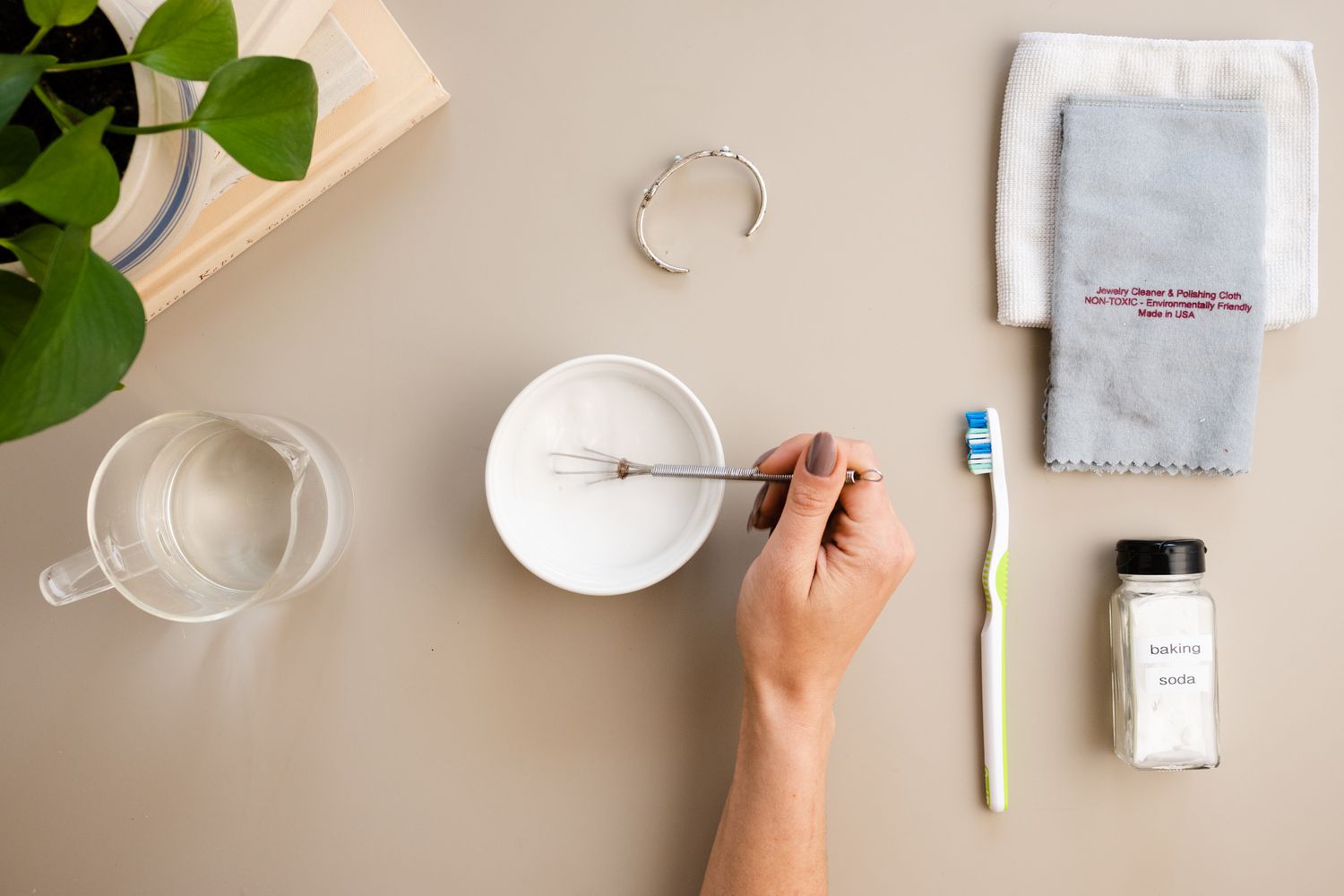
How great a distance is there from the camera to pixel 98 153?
0.34 metres

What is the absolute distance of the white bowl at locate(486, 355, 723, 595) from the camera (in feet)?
2.19

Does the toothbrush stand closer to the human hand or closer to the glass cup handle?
the human hand

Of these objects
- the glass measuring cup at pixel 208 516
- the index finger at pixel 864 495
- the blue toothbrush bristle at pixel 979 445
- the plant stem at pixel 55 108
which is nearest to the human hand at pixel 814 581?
the index finger at pixel 864 495

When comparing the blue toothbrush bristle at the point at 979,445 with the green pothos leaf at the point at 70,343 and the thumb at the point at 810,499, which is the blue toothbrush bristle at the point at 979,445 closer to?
the thumb at the point at 810,499

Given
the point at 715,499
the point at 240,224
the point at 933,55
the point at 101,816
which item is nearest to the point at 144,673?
the point at 101,816

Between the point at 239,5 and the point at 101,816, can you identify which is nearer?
the point at 239,5

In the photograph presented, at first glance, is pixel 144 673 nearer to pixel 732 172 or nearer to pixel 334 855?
pixel 334 855

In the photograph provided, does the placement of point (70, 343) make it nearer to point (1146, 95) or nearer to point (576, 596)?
point (576, 596)

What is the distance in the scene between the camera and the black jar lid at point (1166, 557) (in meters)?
0.68

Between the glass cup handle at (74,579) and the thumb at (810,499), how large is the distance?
49cm

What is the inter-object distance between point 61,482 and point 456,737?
1.27ft

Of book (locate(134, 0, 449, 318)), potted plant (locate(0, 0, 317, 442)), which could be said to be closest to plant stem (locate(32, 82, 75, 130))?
potted plant (locate(0, 0, 317, 442))

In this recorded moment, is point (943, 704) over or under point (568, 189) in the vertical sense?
under

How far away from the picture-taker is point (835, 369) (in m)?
0.72
